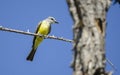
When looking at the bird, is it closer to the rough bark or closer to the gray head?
the gray head

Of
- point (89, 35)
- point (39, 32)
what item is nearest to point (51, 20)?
point (39, 32)

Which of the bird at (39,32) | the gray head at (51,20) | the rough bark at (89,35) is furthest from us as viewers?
the gray head at (51,20)

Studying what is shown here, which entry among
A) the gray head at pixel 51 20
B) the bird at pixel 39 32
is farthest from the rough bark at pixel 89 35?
the gray head at pixel 51 20

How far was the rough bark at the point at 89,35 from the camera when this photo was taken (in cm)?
354

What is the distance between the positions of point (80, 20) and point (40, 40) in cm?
849

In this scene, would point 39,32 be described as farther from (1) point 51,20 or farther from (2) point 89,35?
(2) point 89,35

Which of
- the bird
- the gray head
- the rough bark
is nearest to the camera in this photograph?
the rough bark

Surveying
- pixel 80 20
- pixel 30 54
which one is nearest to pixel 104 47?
pixel 80 20

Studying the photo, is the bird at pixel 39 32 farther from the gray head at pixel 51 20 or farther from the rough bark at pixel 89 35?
the rough bark at pixel 89 35

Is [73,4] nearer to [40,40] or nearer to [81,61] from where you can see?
[81,61]

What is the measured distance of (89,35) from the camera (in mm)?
3619

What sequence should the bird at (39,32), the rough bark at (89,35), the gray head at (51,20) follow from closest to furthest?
the rough bark at (89,35) < the bird at (39,32) < the gray head at (51,20)

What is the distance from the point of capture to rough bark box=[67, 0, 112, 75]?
3.54m

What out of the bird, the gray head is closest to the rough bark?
the bird
